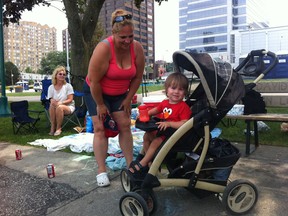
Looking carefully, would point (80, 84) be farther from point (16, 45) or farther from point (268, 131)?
point (16, 45)

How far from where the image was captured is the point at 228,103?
9.05ft

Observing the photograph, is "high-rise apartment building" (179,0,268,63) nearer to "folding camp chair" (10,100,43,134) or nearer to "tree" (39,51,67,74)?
"tree" (39,51,67,74)

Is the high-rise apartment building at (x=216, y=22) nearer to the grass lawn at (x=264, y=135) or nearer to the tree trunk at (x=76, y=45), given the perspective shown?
the tree trunk at (x=76, y=45)

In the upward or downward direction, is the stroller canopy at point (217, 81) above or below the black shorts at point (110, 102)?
above

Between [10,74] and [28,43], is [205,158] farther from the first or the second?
[28,43]

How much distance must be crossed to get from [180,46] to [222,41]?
67.6 ft

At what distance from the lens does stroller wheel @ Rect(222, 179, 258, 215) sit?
2664 millimetres

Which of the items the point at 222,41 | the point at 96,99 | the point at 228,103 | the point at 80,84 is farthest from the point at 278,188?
the point at 222,41

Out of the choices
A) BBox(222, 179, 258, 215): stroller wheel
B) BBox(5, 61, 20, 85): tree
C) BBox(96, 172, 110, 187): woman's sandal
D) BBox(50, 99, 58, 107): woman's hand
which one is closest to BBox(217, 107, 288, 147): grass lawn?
BBox(222, 179, 258, 215): stroller wheel

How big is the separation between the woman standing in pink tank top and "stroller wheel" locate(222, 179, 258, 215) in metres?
1.33

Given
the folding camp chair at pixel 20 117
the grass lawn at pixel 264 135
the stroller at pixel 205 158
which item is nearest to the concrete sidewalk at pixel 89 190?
the stroller at pixel 205 158

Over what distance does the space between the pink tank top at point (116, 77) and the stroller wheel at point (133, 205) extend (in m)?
1.23

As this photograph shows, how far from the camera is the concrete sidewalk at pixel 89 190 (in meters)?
2.90

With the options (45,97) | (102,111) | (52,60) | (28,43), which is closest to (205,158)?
(102,111)
